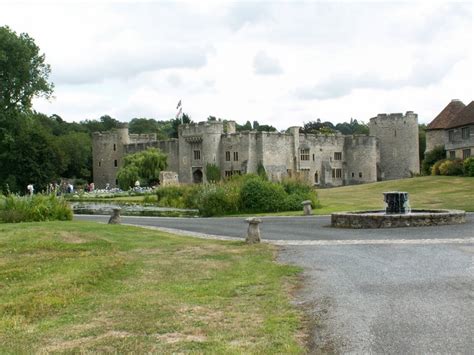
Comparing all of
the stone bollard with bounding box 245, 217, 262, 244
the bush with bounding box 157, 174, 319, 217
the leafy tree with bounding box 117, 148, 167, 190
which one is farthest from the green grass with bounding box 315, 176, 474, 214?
the leafy tree with bounding box 117, 148, 167, 190

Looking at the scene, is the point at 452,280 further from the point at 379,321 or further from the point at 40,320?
the point at 40,320

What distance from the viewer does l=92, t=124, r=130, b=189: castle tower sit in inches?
3344

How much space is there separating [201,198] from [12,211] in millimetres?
12324

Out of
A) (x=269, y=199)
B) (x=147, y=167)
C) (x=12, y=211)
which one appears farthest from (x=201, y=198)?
(x=147, y=167)

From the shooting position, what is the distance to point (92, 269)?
1249 cm

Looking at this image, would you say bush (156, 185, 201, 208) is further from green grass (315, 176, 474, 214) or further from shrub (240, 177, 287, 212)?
green grass (315, 176, 474, 214)

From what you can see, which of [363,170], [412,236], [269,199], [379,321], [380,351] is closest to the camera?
[380,351]

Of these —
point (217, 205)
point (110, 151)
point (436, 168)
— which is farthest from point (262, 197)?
point (110, 151)

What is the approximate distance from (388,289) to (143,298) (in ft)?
12.5

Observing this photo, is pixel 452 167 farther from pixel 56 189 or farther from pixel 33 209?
pixel 33 209

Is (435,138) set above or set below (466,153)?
above

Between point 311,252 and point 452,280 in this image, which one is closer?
point 452,280

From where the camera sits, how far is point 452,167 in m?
50.8

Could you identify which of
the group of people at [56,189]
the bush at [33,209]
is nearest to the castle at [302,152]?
the group of people at [56,189]
